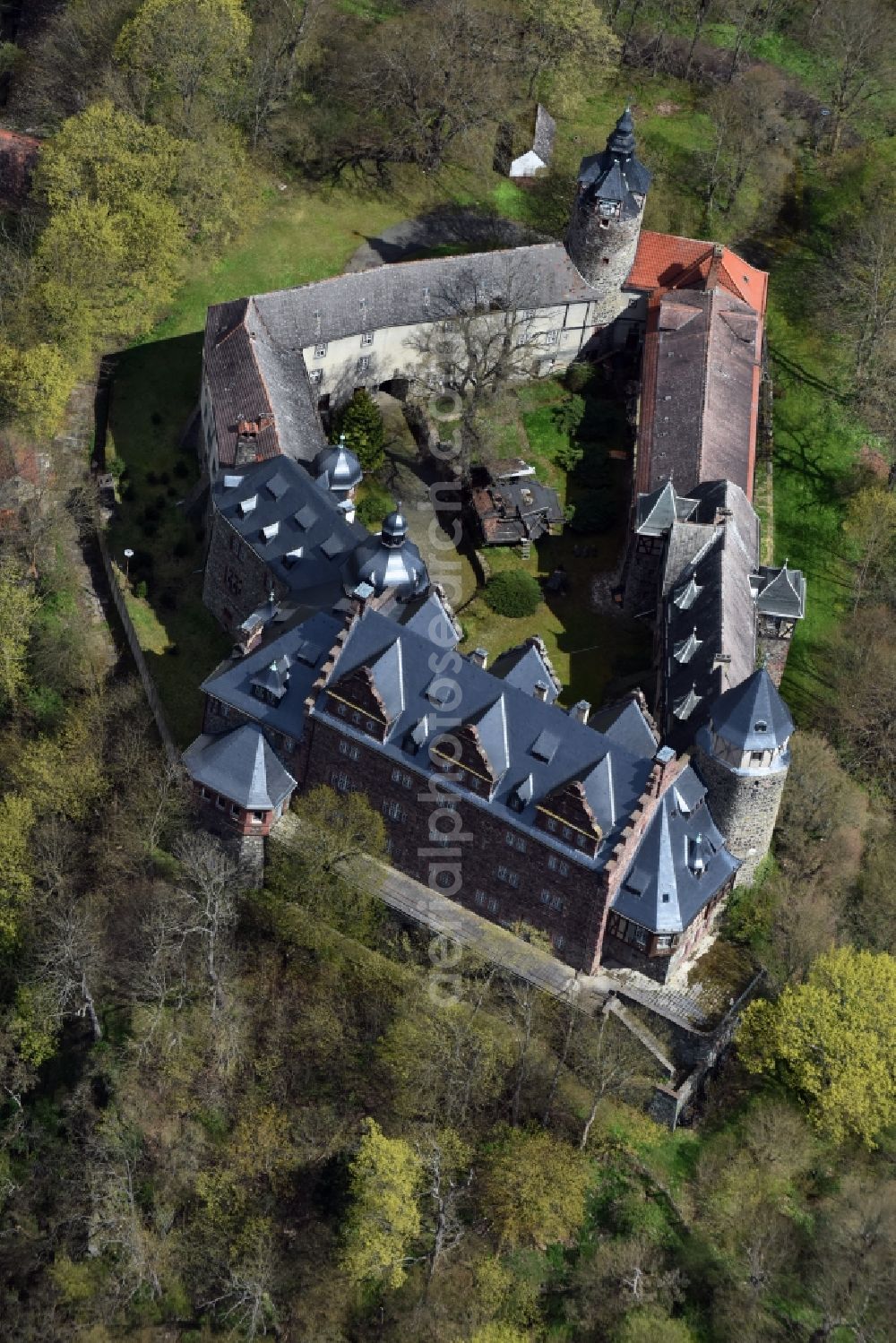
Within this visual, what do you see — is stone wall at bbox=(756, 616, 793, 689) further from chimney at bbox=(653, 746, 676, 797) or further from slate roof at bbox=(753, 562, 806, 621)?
chimney at bbox=(653, 746, 676, 797)

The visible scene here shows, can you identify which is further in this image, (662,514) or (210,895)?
(662,514)

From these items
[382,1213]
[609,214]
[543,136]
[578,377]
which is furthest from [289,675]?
[543,136]

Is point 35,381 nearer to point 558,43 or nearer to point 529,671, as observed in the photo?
point 529,671

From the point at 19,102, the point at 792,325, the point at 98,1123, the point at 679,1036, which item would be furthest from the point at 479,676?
the point at 19,102

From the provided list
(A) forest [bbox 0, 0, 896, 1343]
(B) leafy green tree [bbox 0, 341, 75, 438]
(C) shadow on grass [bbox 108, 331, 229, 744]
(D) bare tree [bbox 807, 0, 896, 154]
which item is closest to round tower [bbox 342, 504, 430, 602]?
(A) forest [bbox 0, 0, 896, 1343]

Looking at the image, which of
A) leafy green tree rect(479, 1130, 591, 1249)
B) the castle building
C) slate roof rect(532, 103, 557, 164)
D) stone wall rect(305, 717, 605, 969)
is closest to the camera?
leafy green tree rect(479, 1130, 591, 1249)

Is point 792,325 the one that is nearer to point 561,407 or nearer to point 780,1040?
point 561,407
